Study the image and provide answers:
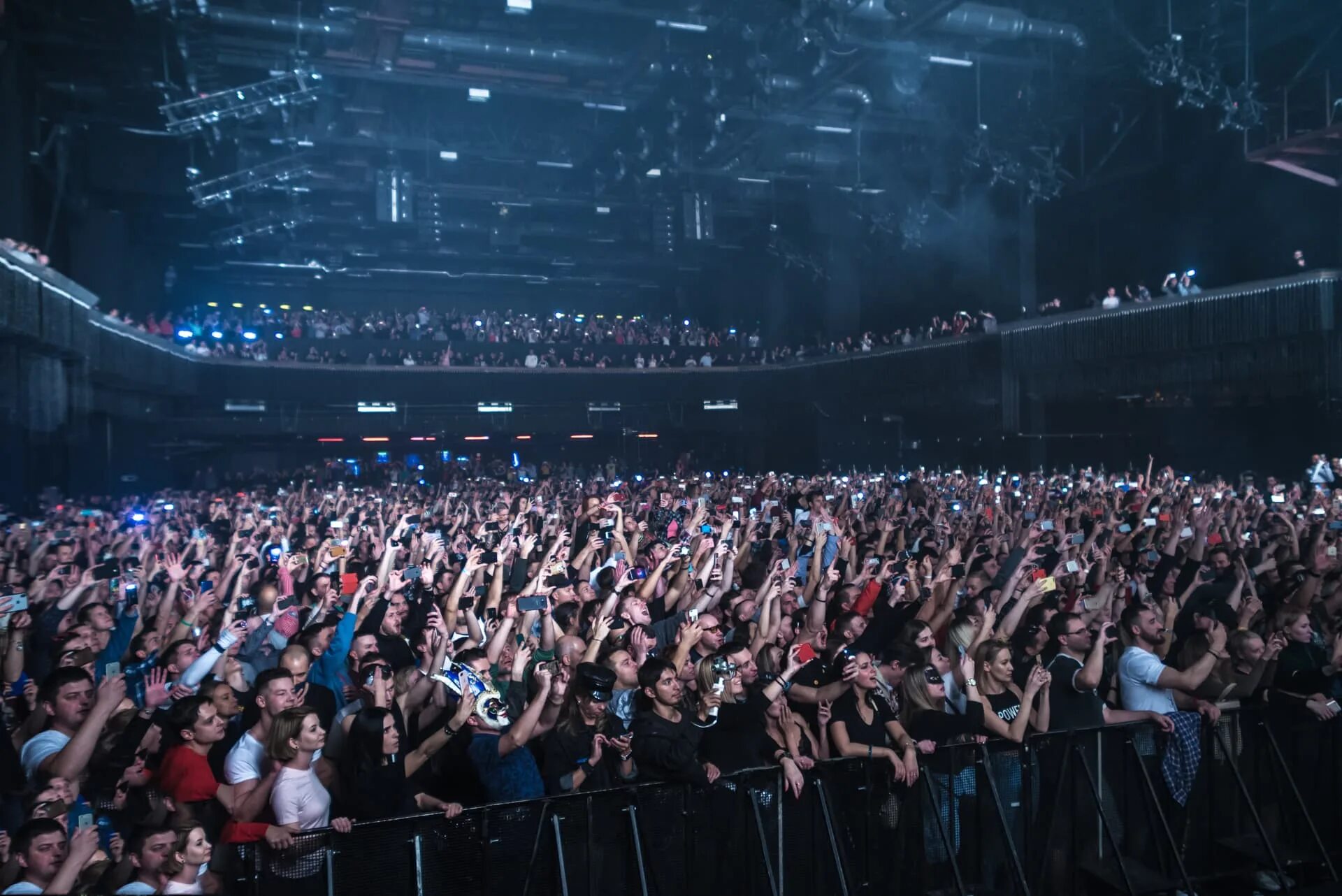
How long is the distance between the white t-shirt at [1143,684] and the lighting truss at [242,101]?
1383 centimetres

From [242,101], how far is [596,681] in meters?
14.3

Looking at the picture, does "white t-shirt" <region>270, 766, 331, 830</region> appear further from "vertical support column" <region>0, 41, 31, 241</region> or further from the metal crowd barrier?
"vertical support column" <region>0, 41, 31, 241</region>

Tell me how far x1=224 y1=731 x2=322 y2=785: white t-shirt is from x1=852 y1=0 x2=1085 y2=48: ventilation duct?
1397cm

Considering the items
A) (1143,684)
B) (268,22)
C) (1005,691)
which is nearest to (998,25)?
(268,22)

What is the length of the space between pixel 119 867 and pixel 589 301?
34.3m

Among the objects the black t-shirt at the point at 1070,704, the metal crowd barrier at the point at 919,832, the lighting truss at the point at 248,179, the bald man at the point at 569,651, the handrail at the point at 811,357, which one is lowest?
the metal crowd barrier at the point at 919,832

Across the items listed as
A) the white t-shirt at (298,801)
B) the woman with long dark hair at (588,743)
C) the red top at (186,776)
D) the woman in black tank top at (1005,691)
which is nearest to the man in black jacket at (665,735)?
the woman with long dark hair at (588,743)

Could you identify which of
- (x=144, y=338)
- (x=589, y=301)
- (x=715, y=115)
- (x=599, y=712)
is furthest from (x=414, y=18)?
(x=589, y=301)

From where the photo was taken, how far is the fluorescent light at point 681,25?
1616 cm

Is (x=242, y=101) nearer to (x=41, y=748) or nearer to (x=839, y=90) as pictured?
(x=839, y=90)

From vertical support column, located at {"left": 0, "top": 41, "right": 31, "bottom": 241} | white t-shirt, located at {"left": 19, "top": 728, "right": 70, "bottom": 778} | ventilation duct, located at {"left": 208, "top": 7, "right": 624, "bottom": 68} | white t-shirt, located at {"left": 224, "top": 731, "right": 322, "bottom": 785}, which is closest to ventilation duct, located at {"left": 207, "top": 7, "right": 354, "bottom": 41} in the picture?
ventilation duct, located at {"left": 208, "top": 7, "right": 624, "bottom": 68}

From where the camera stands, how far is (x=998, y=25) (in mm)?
16766

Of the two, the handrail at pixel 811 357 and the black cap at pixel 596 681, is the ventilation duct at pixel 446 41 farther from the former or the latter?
the black cap at pixel 596 681

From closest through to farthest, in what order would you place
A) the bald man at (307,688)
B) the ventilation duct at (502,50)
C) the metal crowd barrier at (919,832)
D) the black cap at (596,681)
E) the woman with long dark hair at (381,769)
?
1. the metal crowd barrier at (919,832)
2. the woman with long dark hair at (381,769)
3. the black cap at (596,681)
4. the bald man at (307,688)
5. the ventilation duct at (502,50)
